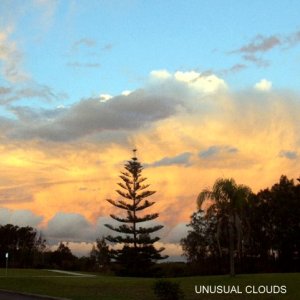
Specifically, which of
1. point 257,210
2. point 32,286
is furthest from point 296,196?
point 32,286

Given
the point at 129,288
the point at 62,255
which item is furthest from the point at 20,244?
the point at 129,288

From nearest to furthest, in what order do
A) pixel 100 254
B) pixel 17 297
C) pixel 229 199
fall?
1. pixel 17 297
2. pixel 229 199
3. pixel 100 254

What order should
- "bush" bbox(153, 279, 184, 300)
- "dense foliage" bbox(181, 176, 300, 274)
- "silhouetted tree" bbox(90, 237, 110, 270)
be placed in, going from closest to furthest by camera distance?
"bush" bbox(153, 279, 184, 300), "dense foliage" bbox(181, 176, 300, 274), "silhouetted tree" bbox(90, 237, 110, 270)

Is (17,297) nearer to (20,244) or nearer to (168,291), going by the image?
(168,291)

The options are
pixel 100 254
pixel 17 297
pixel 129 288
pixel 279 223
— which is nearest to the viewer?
pixel 17 297

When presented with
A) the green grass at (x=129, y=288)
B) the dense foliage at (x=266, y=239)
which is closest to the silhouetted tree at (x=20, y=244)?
the dense foliage at (x=266, y=239)

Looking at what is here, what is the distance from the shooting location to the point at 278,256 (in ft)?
196

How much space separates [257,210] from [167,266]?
13656mm

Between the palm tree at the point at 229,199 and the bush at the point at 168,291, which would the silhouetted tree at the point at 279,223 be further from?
the bush at the point at 168,291

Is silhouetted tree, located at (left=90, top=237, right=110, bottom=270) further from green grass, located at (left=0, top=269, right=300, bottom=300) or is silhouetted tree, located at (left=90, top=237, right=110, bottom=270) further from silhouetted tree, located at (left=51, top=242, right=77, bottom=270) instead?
green grass, located at (left=0, top=269, right=300, bottom=300)

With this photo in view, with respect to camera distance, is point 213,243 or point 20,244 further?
point 20,244

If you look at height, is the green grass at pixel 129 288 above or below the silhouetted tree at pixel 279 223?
below

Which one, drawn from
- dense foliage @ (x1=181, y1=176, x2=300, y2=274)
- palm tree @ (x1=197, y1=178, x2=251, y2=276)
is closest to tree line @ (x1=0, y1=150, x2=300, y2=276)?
dense foliage @ (x1=181, y1=176, x2=300, y2=274)

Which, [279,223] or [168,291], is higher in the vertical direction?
[279,223]
